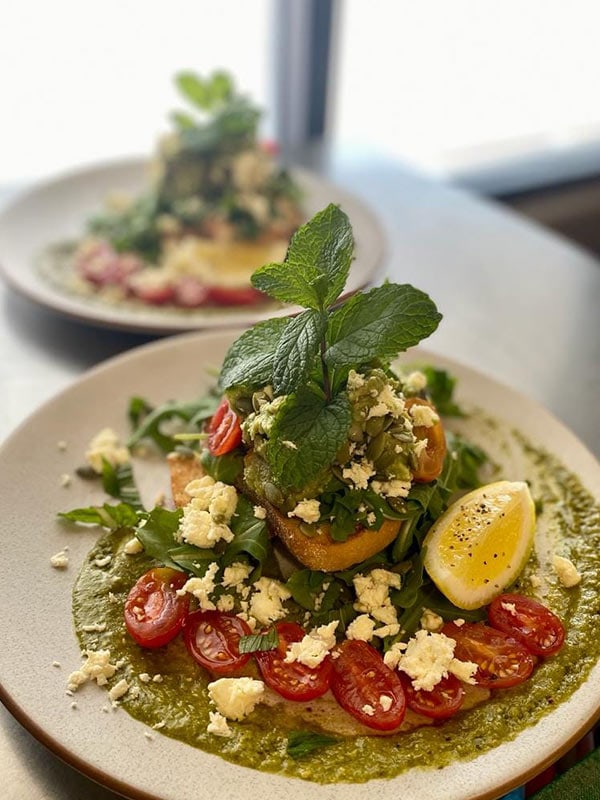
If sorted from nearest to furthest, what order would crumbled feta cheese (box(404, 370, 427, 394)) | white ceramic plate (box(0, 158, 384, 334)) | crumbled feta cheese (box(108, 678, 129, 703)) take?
crumbled feta cheese (box(108, 678, 129, 703)) → crumbled feta cheese (box(404, 370, 427, 394)) → white ceramic plate (box(0, 158, 384, 334))

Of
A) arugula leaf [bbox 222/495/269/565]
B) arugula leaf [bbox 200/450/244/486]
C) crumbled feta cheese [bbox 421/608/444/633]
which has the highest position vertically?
arugula leaf [bbox 200/450/244/486]

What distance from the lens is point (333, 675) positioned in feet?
5.90

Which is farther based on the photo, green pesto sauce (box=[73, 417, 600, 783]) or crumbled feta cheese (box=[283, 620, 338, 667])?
crumbled feta cheese (box=[283, 620, 338, 667])

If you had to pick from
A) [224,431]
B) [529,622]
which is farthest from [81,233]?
[529,622]

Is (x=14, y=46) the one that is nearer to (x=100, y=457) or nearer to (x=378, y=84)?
(x=378, y=84)

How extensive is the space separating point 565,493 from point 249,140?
225cm

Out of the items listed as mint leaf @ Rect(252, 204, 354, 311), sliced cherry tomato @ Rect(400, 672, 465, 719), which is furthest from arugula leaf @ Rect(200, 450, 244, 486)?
sliced cherry tomato @ Rect(400, 672, 465, 719)

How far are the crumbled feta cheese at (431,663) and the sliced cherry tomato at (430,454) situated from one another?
37cm

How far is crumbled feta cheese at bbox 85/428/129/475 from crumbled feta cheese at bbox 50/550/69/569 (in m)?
0.33

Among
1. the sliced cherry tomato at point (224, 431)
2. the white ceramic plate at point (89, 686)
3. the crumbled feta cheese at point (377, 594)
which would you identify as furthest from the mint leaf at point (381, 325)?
the white ceramic plate at point (89, 686)

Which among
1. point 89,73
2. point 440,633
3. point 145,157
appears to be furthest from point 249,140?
point 440,633

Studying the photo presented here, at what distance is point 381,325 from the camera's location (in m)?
1.92

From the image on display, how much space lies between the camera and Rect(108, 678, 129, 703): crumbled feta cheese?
5.54 ft

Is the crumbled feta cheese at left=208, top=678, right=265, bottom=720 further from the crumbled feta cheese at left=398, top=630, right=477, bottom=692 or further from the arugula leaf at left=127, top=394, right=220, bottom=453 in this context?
the arugula leaf at left=127, top=394, right=220, bottom=453
